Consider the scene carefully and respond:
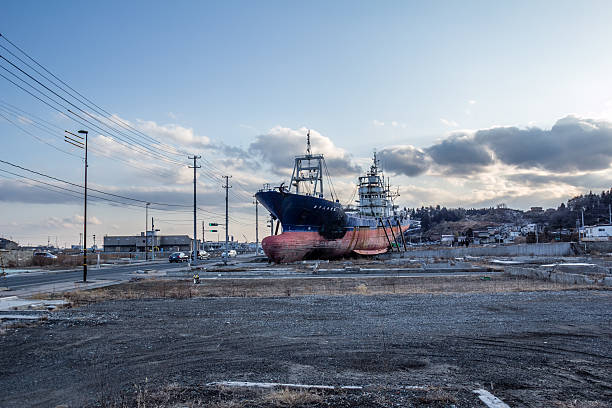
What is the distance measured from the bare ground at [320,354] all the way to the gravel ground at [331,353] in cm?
3

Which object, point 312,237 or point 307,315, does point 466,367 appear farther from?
point 312,237

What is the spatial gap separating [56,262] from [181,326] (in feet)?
164

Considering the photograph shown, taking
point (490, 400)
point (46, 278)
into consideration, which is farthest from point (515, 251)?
point (490, 400)

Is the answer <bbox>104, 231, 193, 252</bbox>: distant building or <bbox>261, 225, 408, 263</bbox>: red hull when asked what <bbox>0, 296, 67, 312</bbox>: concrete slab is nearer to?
<bbox>261, 225, 408, 263</bbox>: red hull

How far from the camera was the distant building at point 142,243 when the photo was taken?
124375mm

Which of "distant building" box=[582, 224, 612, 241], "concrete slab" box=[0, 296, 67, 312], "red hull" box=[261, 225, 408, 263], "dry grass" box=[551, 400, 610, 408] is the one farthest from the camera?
"distant building" box=[582, 224, 612, 241]

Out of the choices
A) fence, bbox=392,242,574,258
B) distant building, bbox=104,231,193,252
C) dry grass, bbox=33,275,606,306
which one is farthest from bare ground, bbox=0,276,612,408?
distant building, bbox=104,231,193,252

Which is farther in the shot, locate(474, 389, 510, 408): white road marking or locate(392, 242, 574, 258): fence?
locate(392, 242, 574, 258): fence

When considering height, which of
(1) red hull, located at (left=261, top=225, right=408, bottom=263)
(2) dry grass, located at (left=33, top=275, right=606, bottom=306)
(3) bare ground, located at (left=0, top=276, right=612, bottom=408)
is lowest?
(2) dry grass, located at (left=33, top=275, right=606, bottom=306)

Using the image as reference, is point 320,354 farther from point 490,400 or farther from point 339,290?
point 339,290

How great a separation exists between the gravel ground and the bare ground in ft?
0.09

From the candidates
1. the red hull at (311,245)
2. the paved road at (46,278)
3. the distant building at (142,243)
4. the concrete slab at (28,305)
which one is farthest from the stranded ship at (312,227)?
the distant building at (142,243)

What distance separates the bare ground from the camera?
19.3 feet

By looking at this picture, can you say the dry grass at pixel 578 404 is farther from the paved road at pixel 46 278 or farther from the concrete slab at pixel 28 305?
the paved road at pixel 46 278
